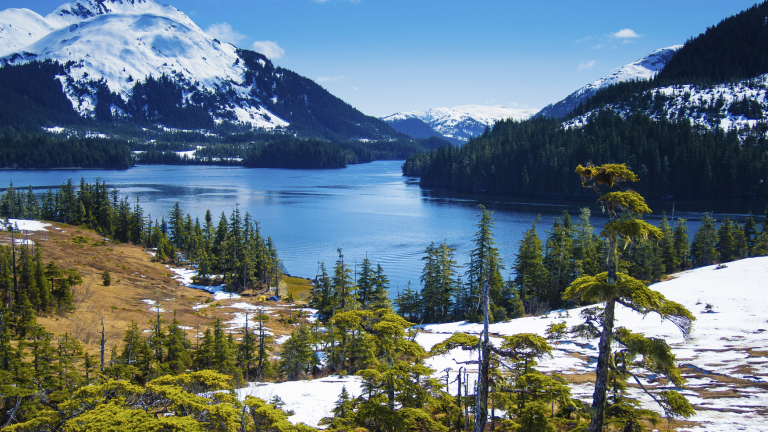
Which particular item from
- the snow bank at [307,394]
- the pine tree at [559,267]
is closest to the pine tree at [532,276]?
the pine tree at [559,267]

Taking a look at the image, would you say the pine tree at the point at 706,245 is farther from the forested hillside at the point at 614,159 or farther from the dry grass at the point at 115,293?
the forested hillside at the point at 614,159

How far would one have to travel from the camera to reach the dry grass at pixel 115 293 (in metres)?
36.3

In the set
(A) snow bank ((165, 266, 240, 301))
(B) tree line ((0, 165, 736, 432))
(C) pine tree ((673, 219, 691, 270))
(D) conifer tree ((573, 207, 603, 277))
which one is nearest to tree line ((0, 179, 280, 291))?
(A) snow bank ((165, 266, 240, 301))

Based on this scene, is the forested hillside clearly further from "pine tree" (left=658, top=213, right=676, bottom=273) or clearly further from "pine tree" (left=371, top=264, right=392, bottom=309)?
"pine tree" (left=371, top=264, right=392, bottom=309)

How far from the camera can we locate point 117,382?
16.9m

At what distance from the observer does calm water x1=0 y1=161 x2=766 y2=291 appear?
68.3 metres

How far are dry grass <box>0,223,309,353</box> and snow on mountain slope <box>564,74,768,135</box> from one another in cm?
15242

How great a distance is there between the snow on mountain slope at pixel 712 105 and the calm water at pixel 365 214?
160ft

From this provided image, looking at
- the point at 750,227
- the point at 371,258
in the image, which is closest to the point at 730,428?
the point at 371,258

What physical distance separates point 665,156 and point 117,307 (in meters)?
136

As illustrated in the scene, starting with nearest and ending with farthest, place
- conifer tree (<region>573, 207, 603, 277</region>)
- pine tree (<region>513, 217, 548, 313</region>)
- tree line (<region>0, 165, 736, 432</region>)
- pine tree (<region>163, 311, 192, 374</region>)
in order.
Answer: tree line (<region>0, 165, 736, 432</region>)
pine tree (<region>163, 311, 192, 374</region>)
pine tree (<region>513, 217, 548, 313</region>)
conifer tree (<region>573, 207, 603, 277</region>)

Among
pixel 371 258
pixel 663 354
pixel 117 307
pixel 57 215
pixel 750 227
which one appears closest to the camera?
→ pixel 663 354

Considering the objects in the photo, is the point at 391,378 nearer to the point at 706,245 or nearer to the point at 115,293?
the point at 115,293

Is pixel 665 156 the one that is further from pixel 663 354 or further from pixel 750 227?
pixel 663 354
